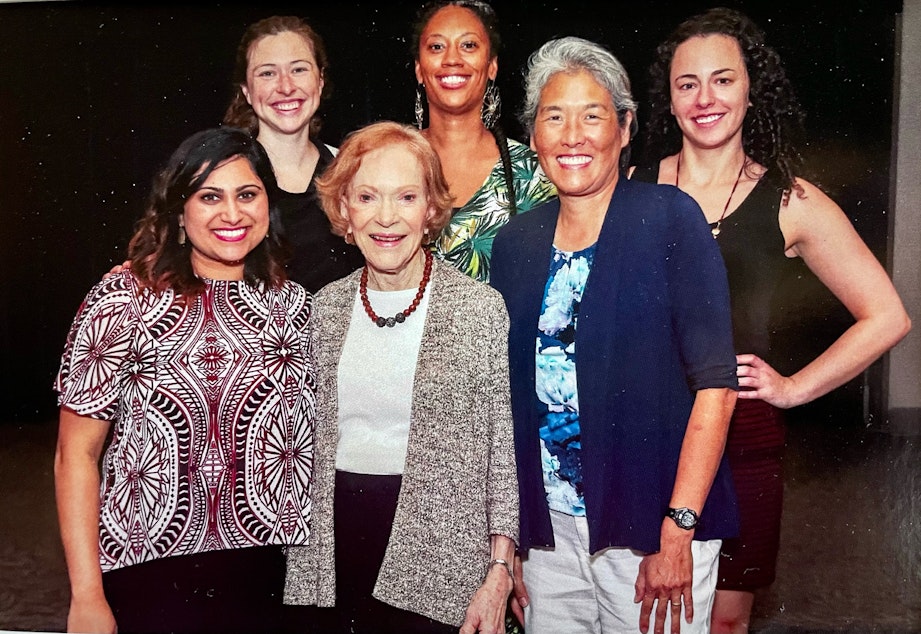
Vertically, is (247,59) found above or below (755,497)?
above

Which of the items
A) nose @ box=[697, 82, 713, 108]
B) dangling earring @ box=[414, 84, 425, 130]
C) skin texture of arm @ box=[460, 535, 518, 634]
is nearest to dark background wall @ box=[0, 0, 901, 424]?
dangling earring @ box=[414, 84, 425, 130]

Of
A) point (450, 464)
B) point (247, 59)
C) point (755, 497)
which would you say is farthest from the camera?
point (247, 59)

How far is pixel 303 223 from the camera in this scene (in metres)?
2.14

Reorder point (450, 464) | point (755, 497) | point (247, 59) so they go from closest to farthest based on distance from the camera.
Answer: point (450, 464)
point (755, 497)
point (247, 59)

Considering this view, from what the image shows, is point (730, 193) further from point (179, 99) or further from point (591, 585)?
point (179, 99)

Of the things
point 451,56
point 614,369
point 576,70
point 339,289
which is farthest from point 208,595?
point 576,70

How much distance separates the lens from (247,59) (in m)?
2.20

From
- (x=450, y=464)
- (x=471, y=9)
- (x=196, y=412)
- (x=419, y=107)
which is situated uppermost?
(x=471, y=9)

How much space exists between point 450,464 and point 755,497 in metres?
0.82

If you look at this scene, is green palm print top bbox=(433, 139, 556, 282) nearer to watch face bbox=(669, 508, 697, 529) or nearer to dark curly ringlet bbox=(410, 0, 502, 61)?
dark curly ringlet bbox=(410, 0, 502, 61)

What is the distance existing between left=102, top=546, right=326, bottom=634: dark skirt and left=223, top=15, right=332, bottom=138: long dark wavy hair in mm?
1157

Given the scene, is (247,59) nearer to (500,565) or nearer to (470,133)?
(470,133)

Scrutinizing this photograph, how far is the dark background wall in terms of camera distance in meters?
2.08

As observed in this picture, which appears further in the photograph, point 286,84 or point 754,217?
point 286,84
